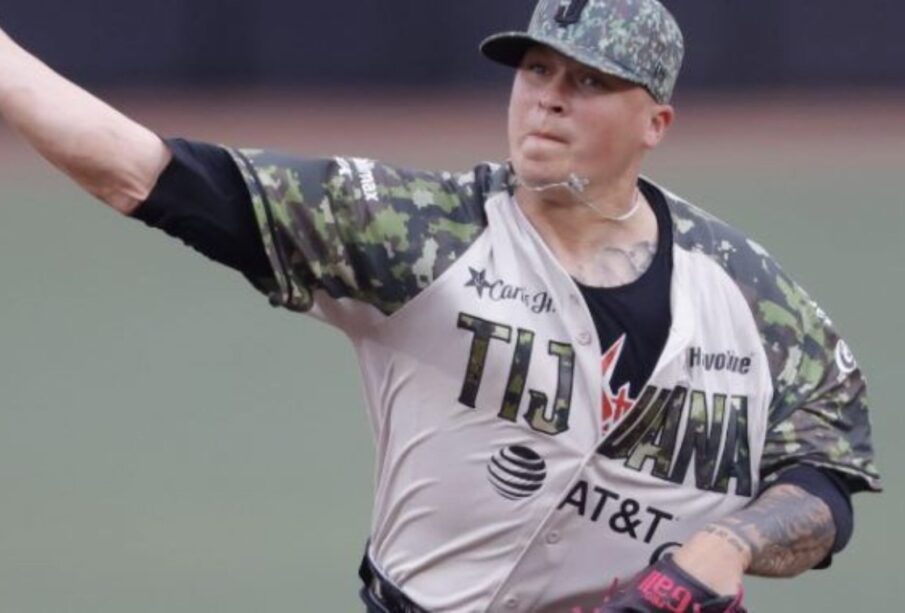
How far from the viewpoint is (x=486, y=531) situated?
3912mm

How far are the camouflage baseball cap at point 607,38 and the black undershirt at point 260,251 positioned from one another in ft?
0.92

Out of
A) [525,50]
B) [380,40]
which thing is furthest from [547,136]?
[380,40]

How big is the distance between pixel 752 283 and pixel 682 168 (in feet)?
27.2

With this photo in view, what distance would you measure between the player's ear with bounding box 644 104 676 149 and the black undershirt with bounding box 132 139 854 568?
98 mm

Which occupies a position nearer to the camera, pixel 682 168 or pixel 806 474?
pixel 806 474

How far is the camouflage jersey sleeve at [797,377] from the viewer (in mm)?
4012

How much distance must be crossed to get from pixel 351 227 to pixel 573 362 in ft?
1.52

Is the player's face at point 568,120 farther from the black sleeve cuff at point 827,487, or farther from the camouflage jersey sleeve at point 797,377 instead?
the black sleeve cuff at point 827,487

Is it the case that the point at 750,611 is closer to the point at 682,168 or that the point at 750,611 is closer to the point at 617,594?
the point at 617,594

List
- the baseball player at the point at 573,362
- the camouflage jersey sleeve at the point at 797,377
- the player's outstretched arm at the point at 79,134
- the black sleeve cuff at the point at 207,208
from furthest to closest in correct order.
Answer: the camouflage jersey sleeve at the point at 797,377, the baseball player at the point at 573,362, the black sleeve cuff at the point at 207,208, the player's outstretched arm at the point at 79,134

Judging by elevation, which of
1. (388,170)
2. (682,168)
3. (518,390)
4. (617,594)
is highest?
(388,170)

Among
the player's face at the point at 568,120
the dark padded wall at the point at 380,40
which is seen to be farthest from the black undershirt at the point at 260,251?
the dark padded wall at the point at 380,40

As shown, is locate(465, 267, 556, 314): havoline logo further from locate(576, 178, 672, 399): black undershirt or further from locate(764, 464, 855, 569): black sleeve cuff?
locate(764, 464, 855, 569): black sleeve cuff

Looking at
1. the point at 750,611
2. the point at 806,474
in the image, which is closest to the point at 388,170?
the point at 806,474
